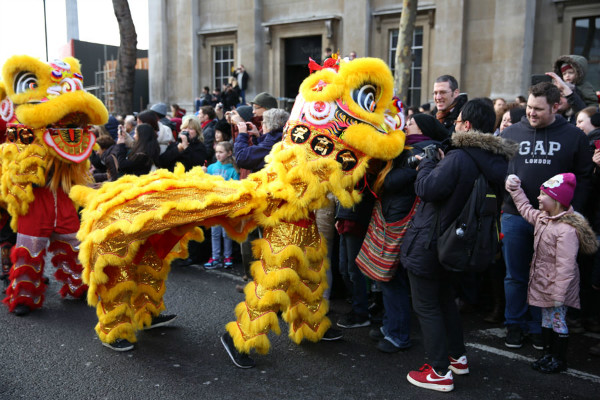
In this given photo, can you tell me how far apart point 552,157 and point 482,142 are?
1254 millimetres

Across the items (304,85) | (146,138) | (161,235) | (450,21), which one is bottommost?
(161,235)

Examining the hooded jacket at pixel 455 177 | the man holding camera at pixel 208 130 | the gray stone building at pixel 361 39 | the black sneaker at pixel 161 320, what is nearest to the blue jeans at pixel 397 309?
the hooded jacket at pixel 455 177

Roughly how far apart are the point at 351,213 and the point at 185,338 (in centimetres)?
177

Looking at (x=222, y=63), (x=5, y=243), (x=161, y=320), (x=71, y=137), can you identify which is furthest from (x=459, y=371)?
(x=222, y=63)

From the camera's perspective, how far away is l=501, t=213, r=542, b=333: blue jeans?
14.5 feet

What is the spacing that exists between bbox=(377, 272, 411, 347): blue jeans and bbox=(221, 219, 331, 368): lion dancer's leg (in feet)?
1.87

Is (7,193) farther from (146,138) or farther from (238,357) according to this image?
(238,357)

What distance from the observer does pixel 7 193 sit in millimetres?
5133

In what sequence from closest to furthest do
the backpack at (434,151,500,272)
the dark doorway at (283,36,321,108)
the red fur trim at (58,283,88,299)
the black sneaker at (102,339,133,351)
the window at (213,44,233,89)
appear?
1. the backpack at (434,151,500,272)
2. the black sneaker at (102,339,133,351)
3. the red fur trim at (58,283,88,299)
4. the dark doorway at (283,36,321,108)
5. the window at (213,44,233,89)

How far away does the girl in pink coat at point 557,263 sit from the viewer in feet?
12.9

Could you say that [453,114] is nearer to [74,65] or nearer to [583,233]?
[583,233]

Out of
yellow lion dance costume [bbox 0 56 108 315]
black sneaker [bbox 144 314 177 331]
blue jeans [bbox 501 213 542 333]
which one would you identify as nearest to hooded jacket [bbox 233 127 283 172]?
yellow lion dance costume [bbox 0 56 108 315]

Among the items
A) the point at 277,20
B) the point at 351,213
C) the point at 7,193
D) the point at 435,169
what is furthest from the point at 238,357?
the point at 277,20

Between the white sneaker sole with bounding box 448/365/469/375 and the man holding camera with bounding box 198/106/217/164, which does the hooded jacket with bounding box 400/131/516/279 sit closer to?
the white sneaker sole with bounding box 448/365/469/375
